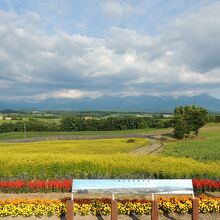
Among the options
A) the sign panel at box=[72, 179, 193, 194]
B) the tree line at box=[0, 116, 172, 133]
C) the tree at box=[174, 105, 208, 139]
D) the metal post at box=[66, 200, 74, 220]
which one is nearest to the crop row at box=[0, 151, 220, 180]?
the sign panel at box=[72, 179, 193, 194]

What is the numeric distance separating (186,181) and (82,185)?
375cm

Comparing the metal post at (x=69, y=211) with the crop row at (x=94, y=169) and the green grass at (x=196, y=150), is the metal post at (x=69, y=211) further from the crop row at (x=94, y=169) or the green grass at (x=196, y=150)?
the green grass at (x=196, y=150)

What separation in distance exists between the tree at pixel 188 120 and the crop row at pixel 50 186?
61.8m

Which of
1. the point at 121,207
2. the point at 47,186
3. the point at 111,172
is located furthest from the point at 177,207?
the point at 111,172

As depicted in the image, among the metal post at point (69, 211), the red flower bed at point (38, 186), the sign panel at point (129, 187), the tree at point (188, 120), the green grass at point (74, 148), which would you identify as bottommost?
the green grass at point (74, 148)

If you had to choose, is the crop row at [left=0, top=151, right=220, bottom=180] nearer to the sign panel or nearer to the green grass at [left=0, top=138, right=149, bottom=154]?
the sign panel

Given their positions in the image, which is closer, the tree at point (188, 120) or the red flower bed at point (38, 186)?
the red flower bed at point (38, 186)

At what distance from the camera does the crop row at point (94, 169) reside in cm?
2335

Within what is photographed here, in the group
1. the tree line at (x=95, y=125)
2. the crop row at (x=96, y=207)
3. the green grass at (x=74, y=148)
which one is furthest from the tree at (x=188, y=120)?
the crop row at (x=96, y=207)

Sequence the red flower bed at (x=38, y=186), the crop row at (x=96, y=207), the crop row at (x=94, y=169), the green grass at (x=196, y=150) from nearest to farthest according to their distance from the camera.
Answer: the crop row at (x=96, y=207) → the red flower bed at (x=38, y=186) → the crop row at (x=94, y=169) → the green grass at (x=196, y=150)

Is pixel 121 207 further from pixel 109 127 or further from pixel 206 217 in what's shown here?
pixel 109 127

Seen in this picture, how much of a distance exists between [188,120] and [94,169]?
62021 mm

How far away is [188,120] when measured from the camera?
3327 inches

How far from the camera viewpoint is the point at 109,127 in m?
120
